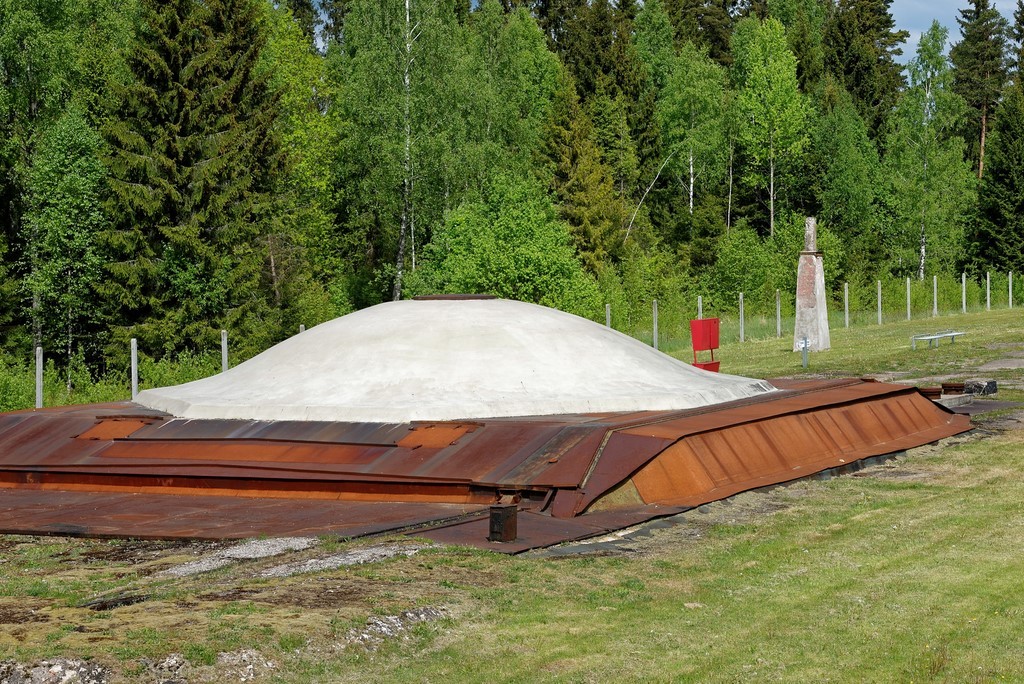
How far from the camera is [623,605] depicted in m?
8.34

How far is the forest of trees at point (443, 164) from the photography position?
3681 cm

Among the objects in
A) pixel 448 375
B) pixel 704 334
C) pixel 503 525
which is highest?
pixel 704 334

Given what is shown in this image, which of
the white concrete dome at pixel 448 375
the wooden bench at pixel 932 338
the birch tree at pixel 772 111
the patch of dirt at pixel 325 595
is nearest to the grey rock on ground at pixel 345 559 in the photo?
the patch of dirt at pixel 325 595

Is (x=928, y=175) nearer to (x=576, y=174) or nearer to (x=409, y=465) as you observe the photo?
(x=576, y=174)

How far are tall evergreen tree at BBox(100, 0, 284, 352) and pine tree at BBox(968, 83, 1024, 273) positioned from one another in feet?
120

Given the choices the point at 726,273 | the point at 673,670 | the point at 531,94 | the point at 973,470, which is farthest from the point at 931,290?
the point at 673,670

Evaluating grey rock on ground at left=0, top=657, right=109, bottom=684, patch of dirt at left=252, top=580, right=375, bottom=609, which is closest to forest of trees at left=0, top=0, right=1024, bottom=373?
patch of dirt at left=252, top=580, right=375, bottom=609

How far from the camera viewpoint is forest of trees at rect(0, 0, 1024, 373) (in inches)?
1449

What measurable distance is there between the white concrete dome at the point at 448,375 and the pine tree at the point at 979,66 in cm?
6969

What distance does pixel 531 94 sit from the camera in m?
58.5

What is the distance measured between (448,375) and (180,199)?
24.1 metres

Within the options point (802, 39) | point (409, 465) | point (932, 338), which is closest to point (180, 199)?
point (932, 338)

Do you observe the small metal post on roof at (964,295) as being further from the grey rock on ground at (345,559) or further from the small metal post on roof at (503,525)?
the grey rock on ground at (345,559)

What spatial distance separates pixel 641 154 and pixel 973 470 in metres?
53.0
